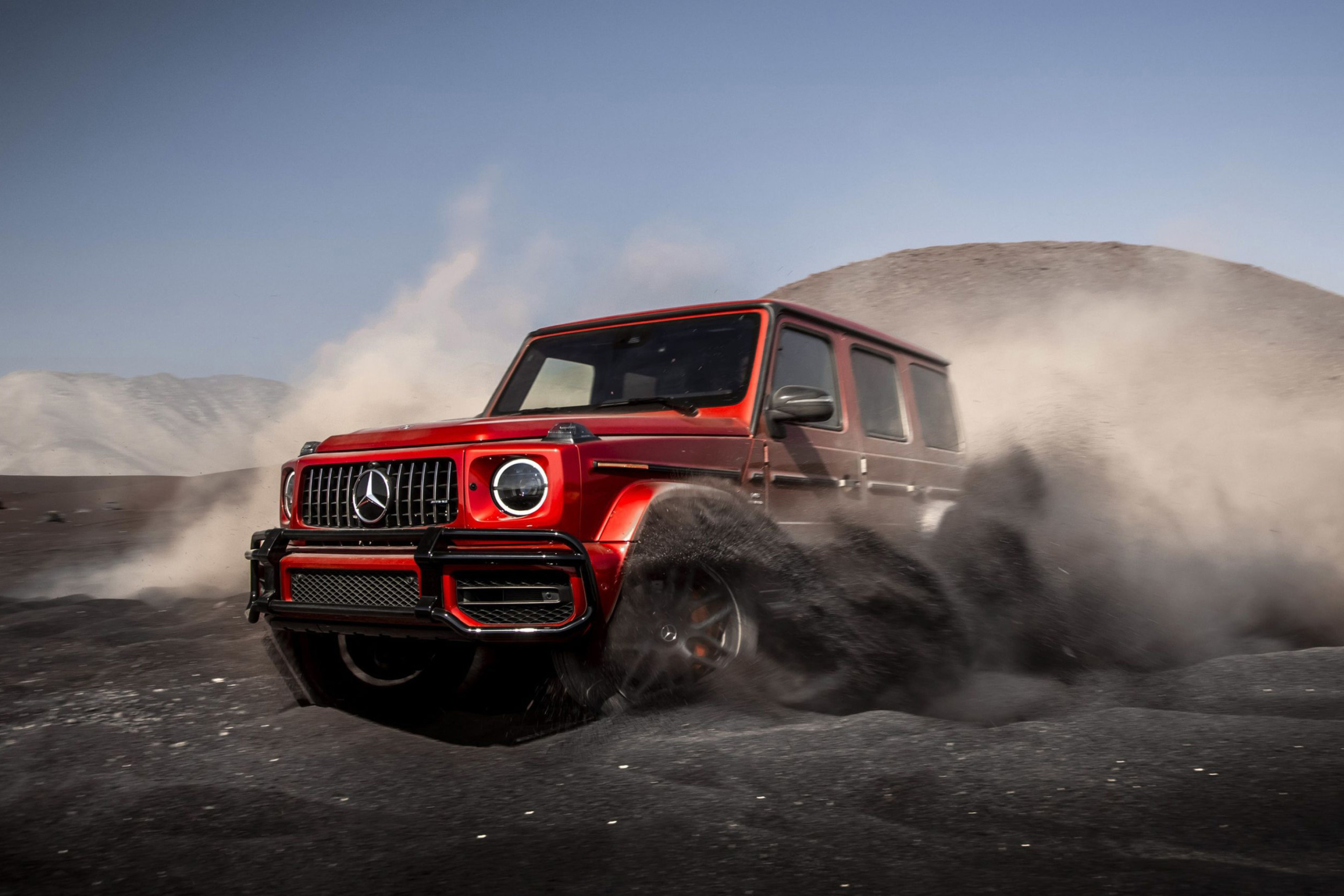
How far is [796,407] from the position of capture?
4699 millimetres

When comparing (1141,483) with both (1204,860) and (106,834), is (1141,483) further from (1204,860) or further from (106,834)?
(106,834)

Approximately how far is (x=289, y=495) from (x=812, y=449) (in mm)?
2432

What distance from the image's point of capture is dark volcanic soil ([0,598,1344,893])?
2520 millimetres

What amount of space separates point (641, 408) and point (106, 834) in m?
2.67

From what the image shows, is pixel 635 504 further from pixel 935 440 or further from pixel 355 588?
pixel 935 440

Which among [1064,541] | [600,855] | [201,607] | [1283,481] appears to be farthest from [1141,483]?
[600,855]

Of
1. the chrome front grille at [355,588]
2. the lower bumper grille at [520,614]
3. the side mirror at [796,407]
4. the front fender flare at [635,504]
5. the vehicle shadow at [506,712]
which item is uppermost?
the side mirror at [796,407]

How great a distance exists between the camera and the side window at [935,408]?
6.49m

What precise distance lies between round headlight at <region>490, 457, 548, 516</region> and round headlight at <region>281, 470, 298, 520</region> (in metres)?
1.18

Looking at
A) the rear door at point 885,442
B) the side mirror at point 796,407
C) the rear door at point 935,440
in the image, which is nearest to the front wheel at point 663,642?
the side mirror at point 796,407

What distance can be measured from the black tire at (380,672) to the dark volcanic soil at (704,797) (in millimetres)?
176

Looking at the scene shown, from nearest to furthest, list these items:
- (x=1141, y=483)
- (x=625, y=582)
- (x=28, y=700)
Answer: (x=625, y=582)
(x=28, y=700)
(x=1141, y=483)

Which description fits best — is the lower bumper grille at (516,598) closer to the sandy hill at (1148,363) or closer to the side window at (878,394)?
the side window at (878,394)

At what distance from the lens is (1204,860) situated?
97.6 inches
